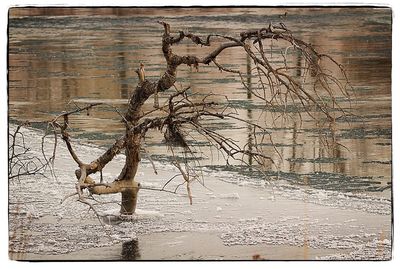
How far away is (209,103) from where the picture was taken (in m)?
2.29

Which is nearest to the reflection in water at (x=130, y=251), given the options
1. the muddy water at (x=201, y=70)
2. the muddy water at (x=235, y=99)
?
the muddy water at (x=235, y=99)

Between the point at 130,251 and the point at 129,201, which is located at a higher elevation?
the point at 129,201

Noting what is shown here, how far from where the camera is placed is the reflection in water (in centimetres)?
229

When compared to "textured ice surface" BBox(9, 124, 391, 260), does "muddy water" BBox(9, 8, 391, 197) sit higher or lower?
higher

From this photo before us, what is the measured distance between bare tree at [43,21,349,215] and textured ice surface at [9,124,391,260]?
3cm

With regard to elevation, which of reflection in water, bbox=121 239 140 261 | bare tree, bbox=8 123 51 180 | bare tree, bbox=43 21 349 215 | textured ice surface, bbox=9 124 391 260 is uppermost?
bare tree, bbox=43 21 349 215

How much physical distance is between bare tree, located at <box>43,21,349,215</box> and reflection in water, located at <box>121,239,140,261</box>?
0.28 ft

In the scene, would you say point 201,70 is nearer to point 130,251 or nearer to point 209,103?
point 209,103

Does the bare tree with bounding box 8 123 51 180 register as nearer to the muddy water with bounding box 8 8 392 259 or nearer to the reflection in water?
the muddy water with bounding box 8 8 392 259

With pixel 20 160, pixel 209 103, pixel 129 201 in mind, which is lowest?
pixel 129 201

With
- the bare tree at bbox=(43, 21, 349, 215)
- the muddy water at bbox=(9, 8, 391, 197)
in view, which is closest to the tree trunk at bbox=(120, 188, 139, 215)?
the bare tree at bbox=(43, 21, 349, 215)

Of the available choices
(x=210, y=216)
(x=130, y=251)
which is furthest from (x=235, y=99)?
(x=130, y=251)

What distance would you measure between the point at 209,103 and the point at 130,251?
16.7 inches
